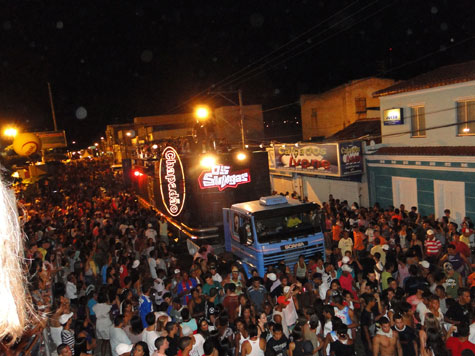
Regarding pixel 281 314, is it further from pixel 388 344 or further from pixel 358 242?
pixel 358 242

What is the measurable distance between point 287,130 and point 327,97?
1333 cm

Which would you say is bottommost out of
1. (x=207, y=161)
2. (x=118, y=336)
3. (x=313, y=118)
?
(x=118, y=336)

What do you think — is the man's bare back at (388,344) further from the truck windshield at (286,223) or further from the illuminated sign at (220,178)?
the illuminated sign at (220,178)

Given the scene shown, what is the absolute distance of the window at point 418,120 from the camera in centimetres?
1758

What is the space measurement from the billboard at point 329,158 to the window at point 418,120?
2467 millimetres

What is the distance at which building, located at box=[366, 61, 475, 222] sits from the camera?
15.4m

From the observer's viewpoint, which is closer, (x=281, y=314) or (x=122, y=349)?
(x=122, y=349)

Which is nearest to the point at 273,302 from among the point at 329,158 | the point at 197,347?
the point at 197,347

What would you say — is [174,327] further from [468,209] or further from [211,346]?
[468,209]

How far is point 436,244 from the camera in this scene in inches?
404

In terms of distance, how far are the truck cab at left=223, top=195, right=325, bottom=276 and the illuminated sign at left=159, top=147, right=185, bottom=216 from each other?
134 inches

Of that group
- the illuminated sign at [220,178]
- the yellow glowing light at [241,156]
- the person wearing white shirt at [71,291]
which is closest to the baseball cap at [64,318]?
the person wearing white shirt at [71,291]

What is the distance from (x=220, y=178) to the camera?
44.4ft

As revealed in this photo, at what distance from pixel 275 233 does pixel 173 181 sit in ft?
18.9
